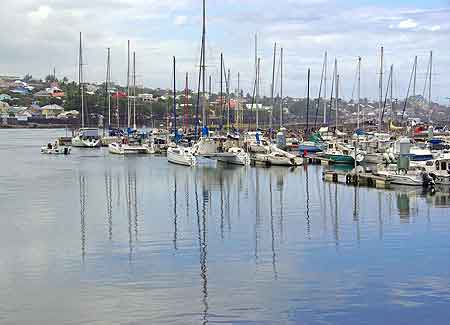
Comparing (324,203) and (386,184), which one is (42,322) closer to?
(324,203)

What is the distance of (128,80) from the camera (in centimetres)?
9681

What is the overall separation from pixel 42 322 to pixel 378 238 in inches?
581

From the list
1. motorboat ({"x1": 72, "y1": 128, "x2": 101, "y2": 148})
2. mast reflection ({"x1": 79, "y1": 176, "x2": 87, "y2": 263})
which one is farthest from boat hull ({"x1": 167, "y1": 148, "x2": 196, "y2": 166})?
motorboat ({"x1": 72, "y1": 128, "x2": 101, "y2": 148})

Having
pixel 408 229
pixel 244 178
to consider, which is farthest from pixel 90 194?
pixel 408 229

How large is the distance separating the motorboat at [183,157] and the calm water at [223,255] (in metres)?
14.0

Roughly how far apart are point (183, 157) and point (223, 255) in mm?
37321

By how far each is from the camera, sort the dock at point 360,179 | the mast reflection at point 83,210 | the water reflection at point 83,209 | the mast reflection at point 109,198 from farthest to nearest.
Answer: the dock at point 360,179
the mast reflection at point 109,198
the water reflection at point 83,209
the mast reflection at point 83,210

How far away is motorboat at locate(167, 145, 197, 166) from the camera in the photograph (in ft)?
203

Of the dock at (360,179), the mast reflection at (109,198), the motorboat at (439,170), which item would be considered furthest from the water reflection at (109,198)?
the motorboat at (439,170)

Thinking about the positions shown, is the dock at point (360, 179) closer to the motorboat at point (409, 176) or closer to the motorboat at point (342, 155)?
the motorboat at point (409, 176)

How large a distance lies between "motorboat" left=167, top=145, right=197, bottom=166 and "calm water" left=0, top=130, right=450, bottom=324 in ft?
45.8

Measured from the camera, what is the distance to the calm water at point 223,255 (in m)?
19.1

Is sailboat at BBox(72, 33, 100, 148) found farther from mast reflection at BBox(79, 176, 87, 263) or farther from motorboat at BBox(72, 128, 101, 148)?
mast reflection at BBox(79, 176, 87, 263)

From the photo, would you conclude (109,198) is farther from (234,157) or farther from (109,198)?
(234,157)
